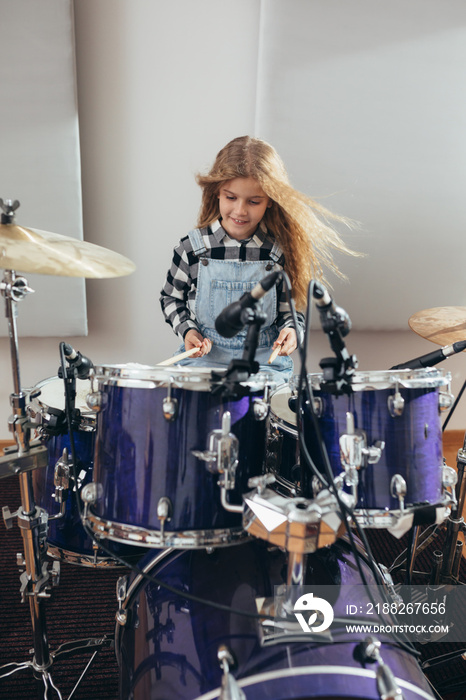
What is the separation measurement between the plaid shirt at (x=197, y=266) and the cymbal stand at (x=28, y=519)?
60 centimetres

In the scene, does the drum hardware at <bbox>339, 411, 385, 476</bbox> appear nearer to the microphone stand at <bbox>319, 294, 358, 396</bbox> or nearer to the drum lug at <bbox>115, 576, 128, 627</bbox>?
the microphone stand at <bbox>319, 294, 358, 396</bbox>

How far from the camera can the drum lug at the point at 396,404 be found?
891mm

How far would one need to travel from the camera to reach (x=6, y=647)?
1.18m

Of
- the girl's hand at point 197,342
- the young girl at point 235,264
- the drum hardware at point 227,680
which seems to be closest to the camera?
the drum hardware at point 227,680

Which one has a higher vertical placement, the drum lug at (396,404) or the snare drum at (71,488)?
the drum lug at (396,404)

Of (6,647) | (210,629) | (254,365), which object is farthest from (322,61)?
(6,647)

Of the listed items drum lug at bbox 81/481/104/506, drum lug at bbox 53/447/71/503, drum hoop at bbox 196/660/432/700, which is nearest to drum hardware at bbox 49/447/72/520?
drum lug at bbox 53/447/71/503

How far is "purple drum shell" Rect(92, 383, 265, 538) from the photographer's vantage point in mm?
859

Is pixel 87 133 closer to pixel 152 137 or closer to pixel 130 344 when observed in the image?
pixel 152 137

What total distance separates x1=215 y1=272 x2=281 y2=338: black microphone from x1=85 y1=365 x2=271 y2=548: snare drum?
12cm

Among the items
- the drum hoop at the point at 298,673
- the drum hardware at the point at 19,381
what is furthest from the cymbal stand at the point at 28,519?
the drum hoop at the point at 298,673

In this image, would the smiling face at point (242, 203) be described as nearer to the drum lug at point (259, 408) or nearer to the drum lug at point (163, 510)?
the drum lug at point (259, 408)

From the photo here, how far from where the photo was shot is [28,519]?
3.35 ft

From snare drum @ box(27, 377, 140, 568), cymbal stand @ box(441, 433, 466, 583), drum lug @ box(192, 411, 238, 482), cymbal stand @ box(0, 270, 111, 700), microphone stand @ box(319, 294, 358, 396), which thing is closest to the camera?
microphone stand @ box(319, 294, 358, 396)
